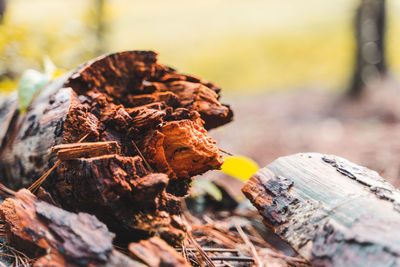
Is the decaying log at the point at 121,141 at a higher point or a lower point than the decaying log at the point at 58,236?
higher

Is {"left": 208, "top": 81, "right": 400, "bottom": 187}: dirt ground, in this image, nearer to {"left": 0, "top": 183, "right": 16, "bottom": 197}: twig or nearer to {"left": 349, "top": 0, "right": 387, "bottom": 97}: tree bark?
{"left": 349, "top": 0, "right": 387, "bottom": 97}: tree bark

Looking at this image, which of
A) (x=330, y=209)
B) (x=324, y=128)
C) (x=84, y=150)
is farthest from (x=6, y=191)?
(x=324, y=128)

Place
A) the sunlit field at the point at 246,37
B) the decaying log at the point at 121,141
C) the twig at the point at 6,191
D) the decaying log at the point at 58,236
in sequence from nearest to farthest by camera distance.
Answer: the decaying log at the point at 58,236 → the decaying log at the point at 121,141 → the twig at the point at 6,191 → the sunlit field at the point at 246,37

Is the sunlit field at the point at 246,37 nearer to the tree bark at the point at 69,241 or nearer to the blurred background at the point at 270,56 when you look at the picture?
the blurred background at the point at 270,56

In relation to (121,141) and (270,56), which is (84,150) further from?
(270,56)

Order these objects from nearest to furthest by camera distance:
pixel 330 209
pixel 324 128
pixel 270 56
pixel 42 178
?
pixel 330 209, pixel 42 178, pixel 324 128, pixel 270 56

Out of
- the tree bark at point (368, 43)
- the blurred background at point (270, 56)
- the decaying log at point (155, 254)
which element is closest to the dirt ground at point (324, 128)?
the blurred background at point (270, 56)
